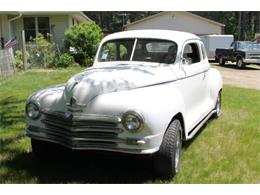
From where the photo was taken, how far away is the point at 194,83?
21.0ft

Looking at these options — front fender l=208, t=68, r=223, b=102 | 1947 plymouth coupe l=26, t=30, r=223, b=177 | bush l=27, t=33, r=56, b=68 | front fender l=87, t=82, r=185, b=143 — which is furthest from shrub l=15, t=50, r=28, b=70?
front fender l=87, t=82, r=185, b=143

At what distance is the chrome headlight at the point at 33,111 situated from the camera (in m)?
5.11

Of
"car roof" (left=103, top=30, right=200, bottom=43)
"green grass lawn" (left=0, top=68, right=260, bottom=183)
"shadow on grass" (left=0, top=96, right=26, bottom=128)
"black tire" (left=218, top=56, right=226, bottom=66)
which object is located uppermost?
"car roof" (left=103, top=30, right=200, bottom=43)

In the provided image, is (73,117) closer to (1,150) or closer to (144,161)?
(144,161)

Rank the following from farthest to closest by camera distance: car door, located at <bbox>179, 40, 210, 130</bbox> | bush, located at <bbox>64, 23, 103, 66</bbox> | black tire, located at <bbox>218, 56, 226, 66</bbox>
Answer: black tire, located at <bbox>218, 56, 226, 66</bbox> < bush, located at <bbox>64, 23, 103, 66</bbox> < car door, located at <bbox>179, 40, 210, 130</bbox>

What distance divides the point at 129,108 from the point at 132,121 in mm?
150

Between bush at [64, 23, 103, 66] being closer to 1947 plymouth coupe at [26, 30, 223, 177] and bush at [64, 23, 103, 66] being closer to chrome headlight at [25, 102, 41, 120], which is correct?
1947 plymouth coupe at [26, 30, 223, 177]

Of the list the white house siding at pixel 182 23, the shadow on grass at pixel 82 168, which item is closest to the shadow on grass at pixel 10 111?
the shadow on grass at pixel 82 168

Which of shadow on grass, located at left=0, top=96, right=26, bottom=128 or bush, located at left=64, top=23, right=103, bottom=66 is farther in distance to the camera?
bush, located at left=64, top=23, right=103, bottom=66

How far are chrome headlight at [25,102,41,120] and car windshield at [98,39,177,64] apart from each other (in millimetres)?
1803

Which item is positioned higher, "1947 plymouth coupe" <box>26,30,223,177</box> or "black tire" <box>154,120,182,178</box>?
"1947 plymouth coupe" <box>26,30,223,177</box>

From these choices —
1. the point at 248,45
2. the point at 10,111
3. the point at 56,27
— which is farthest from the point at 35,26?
the point at 10,111

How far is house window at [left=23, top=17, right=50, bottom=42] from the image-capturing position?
23.5 metres

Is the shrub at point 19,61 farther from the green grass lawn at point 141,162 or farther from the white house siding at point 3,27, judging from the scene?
the green grass lawn at point 141,162
